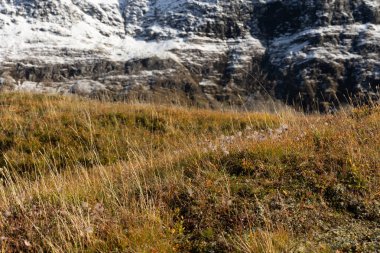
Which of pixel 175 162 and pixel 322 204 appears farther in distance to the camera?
pixel 175 162

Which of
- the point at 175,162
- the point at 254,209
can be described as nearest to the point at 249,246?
the point at 254,209

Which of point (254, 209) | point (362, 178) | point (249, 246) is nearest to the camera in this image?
point (249, 246)

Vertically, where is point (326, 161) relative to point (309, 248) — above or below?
above

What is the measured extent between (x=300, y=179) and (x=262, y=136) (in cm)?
216

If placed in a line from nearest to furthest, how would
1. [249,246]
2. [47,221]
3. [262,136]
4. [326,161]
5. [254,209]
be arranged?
[249,246]
[47,221]
[254,209]
[326,161]
[262,136]

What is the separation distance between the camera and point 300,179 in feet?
20.7

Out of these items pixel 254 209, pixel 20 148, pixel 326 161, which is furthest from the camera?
pixel 20 148

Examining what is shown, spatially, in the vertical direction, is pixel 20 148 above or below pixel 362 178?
below

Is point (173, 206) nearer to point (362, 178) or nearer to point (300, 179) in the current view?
point (300, 179)

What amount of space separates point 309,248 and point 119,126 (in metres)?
11.0

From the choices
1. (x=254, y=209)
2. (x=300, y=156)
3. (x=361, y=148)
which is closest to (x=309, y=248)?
(x=254, y=209)

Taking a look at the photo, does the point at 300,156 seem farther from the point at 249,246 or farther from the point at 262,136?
the point at 249,246

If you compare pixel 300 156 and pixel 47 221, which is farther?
pixel 300 156

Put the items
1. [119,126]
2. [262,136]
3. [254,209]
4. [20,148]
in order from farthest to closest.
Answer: [119,126] < [20,148] < [262,136] < [254,209]
